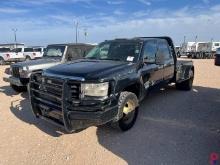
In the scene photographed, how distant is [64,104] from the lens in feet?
14.8

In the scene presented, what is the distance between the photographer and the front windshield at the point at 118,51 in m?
6.09

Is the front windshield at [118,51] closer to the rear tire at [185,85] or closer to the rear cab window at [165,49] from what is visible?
the rear cab window at [165,49]

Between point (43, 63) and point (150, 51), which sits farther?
point (43, 63)

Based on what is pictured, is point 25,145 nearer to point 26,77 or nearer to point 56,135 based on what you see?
point 56,135

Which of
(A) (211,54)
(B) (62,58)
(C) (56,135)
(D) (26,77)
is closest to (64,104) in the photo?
(C) (56,135)

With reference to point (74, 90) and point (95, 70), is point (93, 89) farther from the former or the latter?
point (95, 70)

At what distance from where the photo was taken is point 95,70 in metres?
4.93

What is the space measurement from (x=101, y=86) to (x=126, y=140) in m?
1.18

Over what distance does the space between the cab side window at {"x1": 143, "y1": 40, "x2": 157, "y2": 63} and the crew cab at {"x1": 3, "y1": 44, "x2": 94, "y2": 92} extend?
351 cm

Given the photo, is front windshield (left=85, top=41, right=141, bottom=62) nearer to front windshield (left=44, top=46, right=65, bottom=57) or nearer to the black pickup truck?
the black pickup truck

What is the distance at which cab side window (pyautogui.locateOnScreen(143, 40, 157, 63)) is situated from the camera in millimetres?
6270

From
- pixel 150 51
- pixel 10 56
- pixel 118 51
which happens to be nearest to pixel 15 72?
pixel 118 51

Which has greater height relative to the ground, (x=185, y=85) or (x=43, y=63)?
(x=43, y=63)

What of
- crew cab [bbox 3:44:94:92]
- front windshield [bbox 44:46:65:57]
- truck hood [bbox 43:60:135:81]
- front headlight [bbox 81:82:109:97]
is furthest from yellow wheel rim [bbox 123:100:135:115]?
front windshield [bbox 44:46:65:57]
